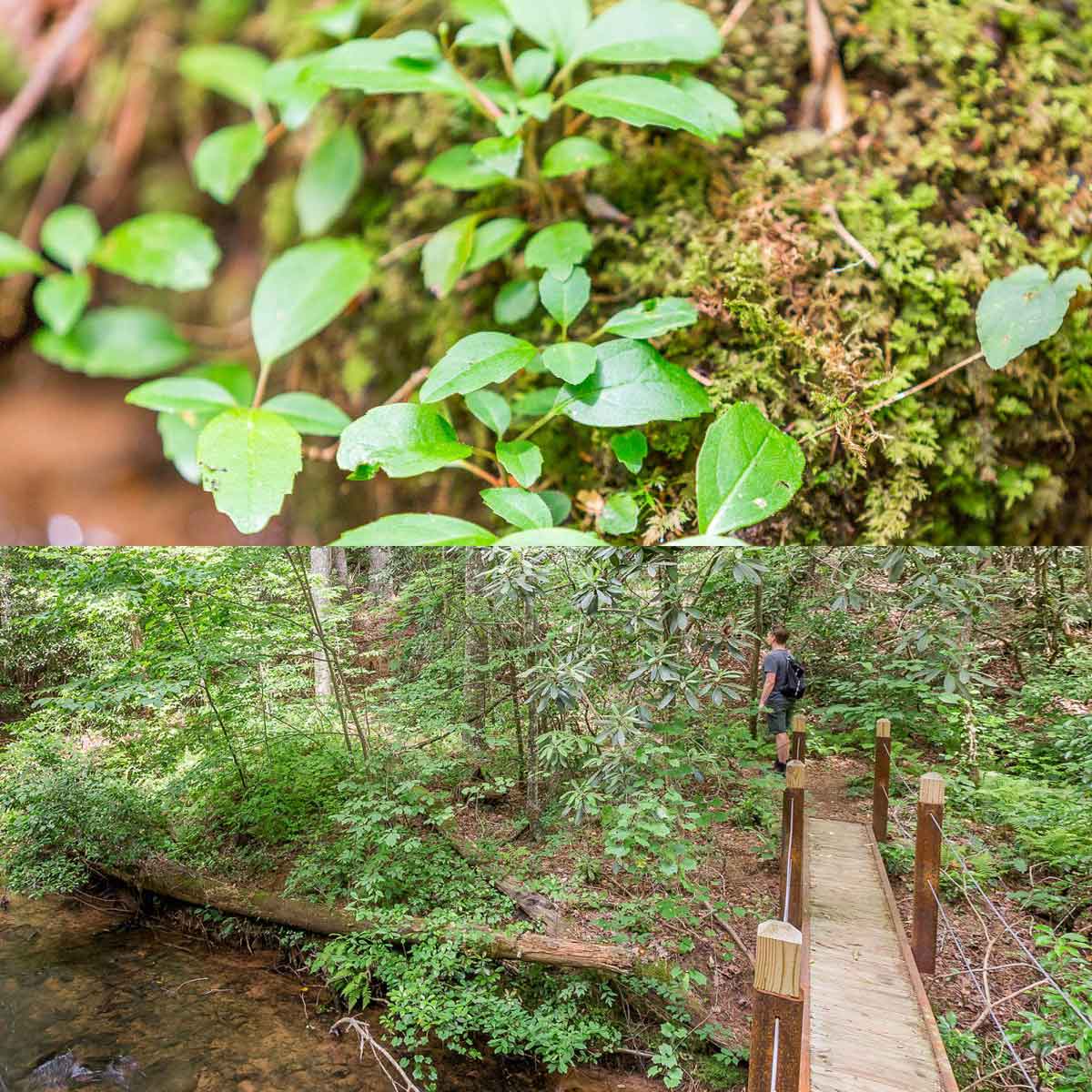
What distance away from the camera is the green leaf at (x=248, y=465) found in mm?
325

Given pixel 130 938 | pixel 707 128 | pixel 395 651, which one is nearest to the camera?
pixel 707 128

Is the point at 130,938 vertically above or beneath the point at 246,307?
beneath

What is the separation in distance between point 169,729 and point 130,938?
774 mm

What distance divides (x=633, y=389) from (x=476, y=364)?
10 centimetres

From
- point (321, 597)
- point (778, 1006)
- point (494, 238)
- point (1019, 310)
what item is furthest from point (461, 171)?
point (778, 1006)

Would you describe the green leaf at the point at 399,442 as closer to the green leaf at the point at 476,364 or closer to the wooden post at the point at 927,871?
the green leaf at the point at 476,364

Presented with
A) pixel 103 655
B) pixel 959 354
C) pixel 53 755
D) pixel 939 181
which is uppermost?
pixel 939 181

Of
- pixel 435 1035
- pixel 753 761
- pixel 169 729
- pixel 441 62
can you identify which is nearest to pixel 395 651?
pixel 169 729

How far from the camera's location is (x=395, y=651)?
1.48 metres

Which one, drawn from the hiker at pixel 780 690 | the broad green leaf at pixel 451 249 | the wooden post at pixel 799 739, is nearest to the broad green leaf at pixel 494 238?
the broad green leaf at pixel 451 249

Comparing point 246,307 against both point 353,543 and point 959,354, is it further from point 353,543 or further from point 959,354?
point 959,354

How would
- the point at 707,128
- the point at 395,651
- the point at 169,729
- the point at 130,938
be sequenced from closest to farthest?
the point at 707,128
the point at 395,651
the point at 169,729
the point at 130,938

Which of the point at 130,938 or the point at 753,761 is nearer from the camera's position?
the point at 753,761

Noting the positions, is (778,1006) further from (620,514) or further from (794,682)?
(620,514)
